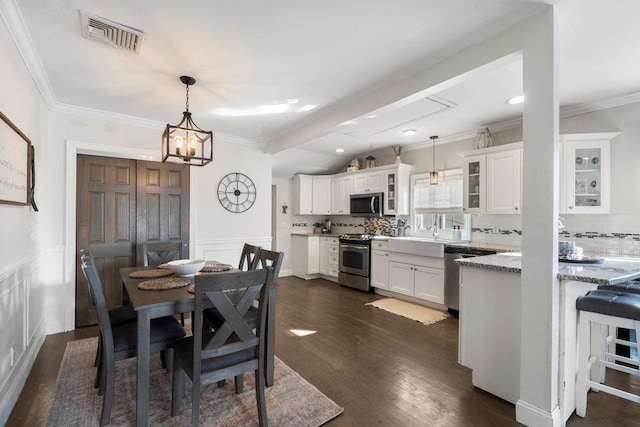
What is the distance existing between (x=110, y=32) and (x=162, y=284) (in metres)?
1.71

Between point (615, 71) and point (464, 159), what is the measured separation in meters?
1.76

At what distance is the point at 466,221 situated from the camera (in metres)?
4.59

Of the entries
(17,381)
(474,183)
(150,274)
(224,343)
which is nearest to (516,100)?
(474,183)

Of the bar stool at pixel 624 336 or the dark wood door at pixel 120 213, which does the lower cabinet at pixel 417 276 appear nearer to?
the bar stool at pixel 624 336

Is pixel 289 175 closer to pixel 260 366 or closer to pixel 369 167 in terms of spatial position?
pixel 369 167

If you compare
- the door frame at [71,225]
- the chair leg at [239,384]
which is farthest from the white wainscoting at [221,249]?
the chair leg at [239,384]

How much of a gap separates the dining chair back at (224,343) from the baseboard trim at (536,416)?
155cm

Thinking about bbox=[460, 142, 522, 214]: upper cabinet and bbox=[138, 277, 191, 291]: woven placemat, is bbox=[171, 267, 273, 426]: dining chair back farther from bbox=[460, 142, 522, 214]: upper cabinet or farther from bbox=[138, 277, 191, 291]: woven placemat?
bbox=[460, 142, 522, 214]: upper cabinet

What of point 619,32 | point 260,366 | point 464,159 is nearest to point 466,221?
point 464,159

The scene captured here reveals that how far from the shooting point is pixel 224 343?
6.00 feet

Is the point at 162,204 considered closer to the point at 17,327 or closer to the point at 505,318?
the point at 17,327

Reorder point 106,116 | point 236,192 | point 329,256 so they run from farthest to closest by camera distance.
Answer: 1. point 329,256
2. point 236,192
3. point 106,116

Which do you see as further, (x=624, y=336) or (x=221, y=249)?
(x=221, y=249)

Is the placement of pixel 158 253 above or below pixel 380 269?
above
